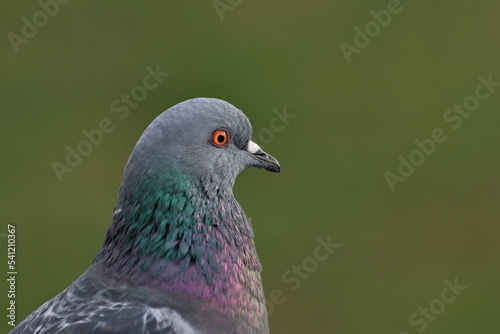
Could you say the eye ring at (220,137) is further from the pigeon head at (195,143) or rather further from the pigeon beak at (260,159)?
the pigeon beak at (260,159)

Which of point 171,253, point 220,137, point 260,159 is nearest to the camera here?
point 171,253

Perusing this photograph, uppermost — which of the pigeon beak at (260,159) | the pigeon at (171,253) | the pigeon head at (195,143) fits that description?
the pigeon beak at (260,159)

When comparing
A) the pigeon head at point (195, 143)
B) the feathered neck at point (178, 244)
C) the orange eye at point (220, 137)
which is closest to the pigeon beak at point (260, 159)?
the pigeon head at point (195, 143)

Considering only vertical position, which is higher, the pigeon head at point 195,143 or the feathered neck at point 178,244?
the pigeon head at point 195,143

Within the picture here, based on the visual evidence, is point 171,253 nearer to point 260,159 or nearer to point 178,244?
point 178,244

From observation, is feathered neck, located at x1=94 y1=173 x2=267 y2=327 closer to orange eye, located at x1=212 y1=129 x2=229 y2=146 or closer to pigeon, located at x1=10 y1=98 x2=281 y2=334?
pigeon, located at x1=10 y1=98 x2=281 y2=334

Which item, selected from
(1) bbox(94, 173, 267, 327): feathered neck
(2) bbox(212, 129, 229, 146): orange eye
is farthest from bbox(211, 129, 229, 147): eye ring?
(1) bbox(94, 173, 267, 327): feathered neck

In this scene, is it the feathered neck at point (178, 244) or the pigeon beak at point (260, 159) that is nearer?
the feathered neck at point (178, 244)

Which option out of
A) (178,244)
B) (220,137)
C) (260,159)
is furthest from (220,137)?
(178,244)
